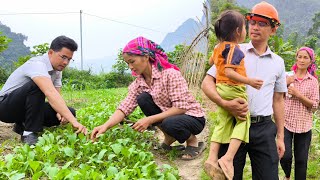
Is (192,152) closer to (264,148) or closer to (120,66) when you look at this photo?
(264,148)

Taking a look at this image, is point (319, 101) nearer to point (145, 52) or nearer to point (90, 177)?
point (145, 52)

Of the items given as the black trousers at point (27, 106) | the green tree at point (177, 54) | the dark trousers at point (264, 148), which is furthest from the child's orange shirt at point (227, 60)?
the green tree at point (177, 54)

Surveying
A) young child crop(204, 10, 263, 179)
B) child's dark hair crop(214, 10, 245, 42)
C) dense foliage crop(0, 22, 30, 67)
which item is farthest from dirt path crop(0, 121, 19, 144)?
dense foliage crop(0, 22, 30, 67)

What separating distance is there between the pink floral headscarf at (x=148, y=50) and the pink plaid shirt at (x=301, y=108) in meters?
1.25

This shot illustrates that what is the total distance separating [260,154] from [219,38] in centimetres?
81

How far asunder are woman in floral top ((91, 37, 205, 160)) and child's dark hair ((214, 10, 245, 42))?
1360mm

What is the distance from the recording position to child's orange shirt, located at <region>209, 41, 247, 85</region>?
244cm

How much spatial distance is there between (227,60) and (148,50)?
60.5 inches

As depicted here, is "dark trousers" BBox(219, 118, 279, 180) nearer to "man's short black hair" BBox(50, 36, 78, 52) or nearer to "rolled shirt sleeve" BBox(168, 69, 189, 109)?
"rolled shirt sleeve" BBox(168, 69, 189, 109)

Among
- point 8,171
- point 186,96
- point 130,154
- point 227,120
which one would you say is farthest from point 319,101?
point 8,171

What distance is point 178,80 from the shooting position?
13.0 ft

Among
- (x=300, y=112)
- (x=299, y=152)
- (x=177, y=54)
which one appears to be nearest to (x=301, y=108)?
(x=300, y=112)

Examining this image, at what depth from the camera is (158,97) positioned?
4078mm

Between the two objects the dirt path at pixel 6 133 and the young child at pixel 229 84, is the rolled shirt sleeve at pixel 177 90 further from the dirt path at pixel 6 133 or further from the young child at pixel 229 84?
the dirt path at pixel 6 133
